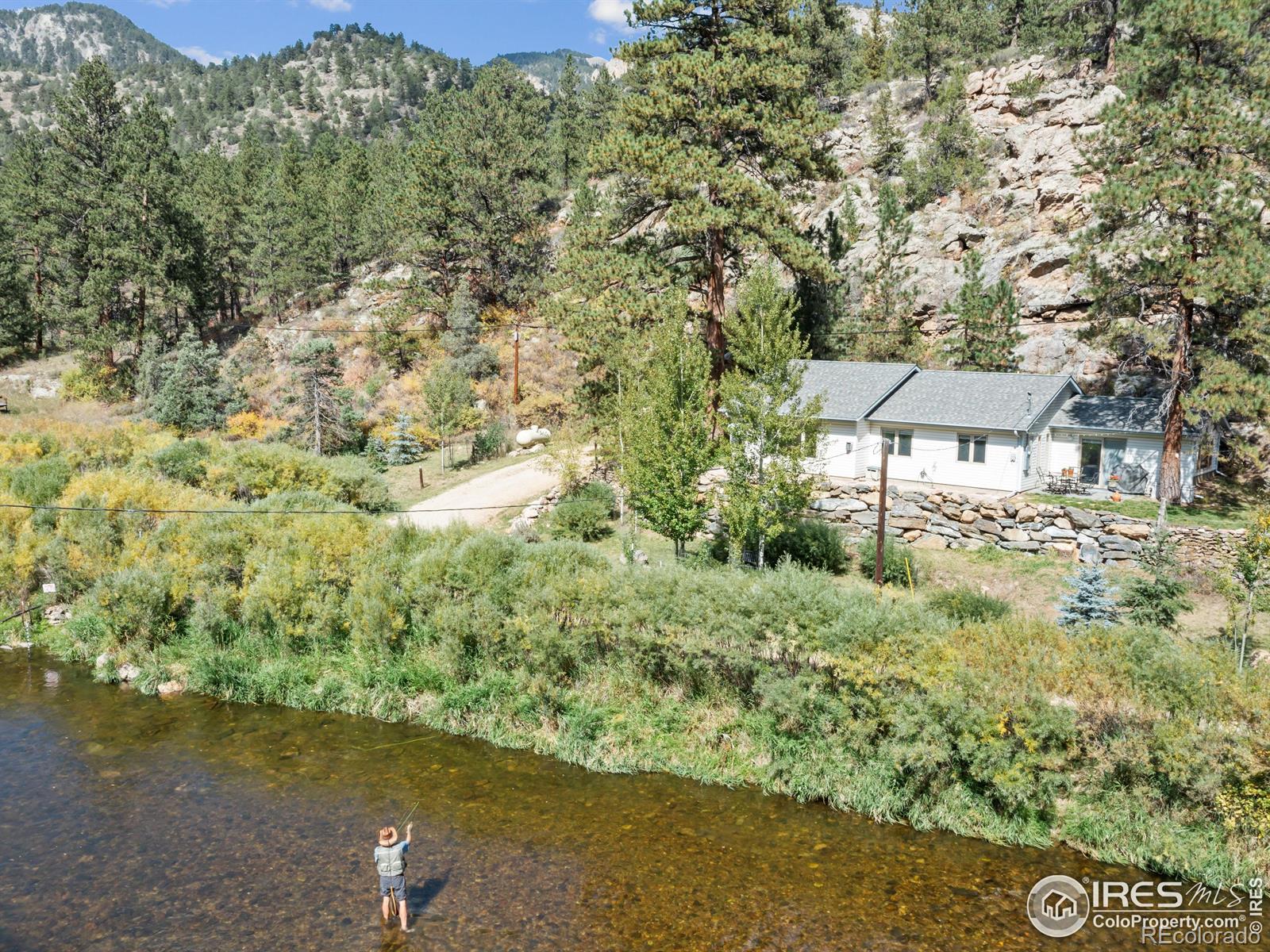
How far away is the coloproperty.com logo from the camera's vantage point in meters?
11.4

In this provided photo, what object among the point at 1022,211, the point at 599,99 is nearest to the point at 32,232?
the point at 599,99

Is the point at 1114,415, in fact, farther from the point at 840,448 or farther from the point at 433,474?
the point at 433,474

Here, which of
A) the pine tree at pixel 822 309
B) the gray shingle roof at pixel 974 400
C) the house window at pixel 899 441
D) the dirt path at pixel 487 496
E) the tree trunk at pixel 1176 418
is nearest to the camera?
the tree trunk at pixel 1176 418

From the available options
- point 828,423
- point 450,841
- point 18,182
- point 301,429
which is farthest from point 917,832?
point 18,182

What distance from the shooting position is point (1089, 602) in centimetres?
1866

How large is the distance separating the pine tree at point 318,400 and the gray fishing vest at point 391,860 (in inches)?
1137

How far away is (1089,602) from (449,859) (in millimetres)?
15435

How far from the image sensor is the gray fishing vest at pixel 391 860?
1124 centimetres

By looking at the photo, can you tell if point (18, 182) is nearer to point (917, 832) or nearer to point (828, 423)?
point (828, 423)

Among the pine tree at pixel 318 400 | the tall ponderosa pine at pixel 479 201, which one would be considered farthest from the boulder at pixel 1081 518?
the tall ponderosa pine at pixel 479 201

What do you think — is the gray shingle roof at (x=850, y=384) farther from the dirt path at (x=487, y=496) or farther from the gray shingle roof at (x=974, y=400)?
the dirt path at (x=487, y=496)

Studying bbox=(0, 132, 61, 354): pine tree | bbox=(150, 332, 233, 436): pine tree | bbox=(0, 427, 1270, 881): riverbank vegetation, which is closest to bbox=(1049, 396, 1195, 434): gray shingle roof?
bbox=(0, 427, 1270, 881): riverbank vegetation

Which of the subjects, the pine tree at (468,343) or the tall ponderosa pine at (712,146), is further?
the pine tree at (468,343)

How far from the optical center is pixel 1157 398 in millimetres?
29469
